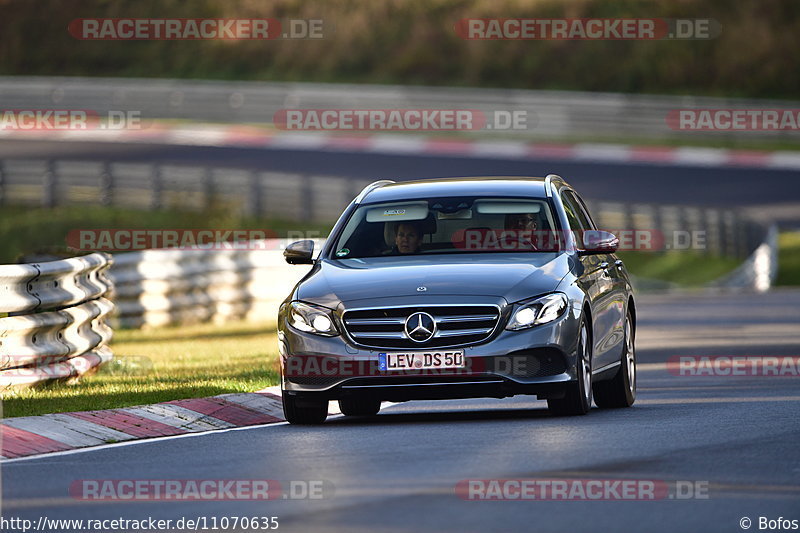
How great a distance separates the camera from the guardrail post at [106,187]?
1624 inches

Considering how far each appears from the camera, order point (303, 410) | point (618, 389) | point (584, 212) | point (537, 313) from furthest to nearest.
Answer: point (584, 212) < point (618, 389) < point (303, 410) < point (537, 313)

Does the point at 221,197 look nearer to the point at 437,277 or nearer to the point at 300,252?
the point at 300,252

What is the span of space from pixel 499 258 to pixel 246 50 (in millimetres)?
51759

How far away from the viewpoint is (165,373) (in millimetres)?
16766

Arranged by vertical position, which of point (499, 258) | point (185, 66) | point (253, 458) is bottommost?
point (253, 458)

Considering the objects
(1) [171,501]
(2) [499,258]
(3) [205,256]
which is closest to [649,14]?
(3) [205,256]

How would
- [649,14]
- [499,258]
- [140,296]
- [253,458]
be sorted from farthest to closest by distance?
[649,14]
[140,296]
[499,258]
[253,458]

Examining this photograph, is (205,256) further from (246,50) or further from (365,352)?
(246,50)

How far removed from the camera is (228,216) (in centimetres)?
4003

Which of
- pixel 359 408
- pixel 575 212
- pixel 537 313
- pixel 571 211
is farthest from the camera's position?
pixel 575 212

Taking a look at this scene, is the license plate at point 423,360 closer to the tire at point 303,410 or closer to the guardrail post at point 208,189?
the tire at point 303,410

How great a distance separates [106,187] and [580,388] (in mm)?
29667

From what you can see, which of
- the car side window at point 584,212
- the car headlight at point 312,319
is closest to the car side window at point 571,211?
the car side window at point 584,212

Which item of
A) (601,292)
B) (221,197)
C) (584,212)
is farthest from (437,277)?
(221,197)
